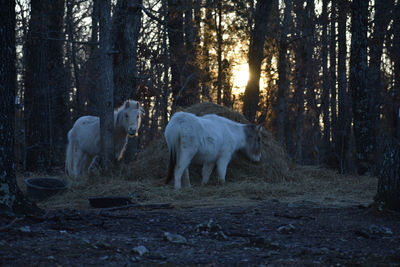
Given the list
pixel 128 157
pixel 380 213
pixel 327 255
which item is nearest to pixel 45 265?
pixel 327 255

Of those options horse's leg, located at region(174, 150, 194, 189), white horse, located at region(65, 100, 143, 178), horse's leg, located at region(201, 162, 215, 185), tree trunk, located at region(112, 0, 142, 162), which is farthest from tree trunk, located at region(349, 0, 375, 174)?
white horse, located at region(65, 100, 143, 178)

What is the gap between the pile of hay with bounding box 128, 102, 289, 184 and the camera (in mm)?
11352

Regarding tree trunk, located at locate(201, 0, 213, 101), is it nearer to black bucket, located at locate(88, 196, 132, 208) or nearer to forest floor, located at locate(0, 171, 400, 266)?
black bucket, located at locate(88, 196, 132, 208)

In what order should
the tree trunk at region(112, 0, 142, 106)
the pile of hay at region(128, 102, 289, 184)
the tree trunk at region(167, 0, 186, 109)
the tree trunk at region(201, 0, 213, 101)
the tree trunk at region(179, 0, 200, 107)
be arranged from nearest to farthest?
1. the pile of hay at region(128, 102, 289, 184)
2. the tree trunk at region(112, 0, 142, 106)
3. the tree trunk at region(179, 0, 200, 107)
4. the tree trunk at region(167, 0, 186, 109)
5. the tree trunk at region(201, 0, 213, 101)

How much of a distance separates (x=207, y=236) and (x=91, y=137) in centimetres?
655

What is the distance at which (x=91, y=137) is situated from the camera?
36.1 ft

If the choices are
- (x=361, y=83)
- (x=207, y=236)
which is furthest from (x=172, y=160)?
(x=361, y=83)

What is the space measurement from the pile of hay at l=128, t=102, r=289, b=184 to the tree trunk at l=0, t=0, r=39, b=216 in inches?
211

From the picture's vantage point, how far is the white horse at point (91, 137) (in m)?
10.6

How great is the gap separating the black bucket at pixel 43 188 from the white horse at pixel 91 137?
5.98 feet

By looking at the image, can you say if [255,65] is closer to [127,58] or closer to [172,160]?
[127,58]

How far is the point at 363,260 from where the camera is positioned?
4035 millimetres

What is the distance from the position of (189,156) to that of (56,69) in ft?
26.5

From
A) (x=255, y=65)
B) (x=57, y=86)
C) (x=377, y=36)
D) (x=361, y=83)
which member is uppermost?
(x=377, y=36)
